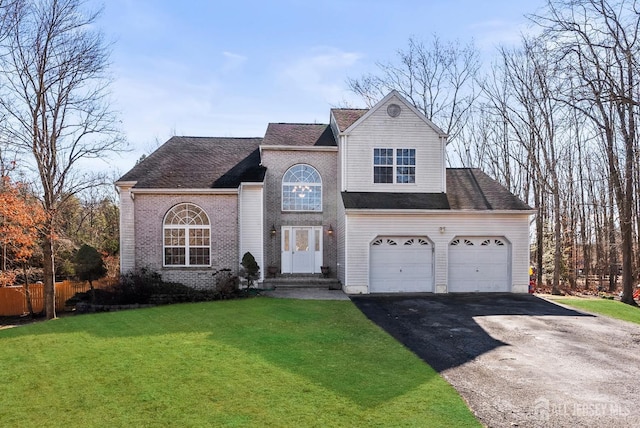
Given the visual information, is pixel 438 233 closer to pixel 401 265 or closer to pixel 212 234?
pixel 401 265

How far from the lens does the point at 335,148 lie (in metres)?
19.0

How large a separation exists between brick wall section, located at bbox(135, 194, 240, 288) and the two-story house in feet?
0.14

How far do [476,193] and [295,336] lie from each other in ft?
39.1

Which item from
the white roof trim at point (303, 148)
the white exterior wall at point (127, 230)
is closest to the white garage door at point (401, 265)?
the white roof trim at point (303, 148)

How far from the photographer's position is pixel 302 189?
62.9 ft

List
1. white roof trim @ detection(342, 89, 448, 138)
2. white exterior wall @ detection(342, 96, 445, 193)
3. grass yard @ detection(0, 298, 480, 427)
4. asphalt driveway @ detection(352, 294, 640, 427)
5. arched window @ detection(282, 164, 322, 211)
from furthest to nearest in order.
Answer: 1. arched window @ detection(282, 164, 322, 211)
2. white exterior wall @ detection(342, 96, 445, 193)
3. white roof trim @ detection(342, 89, 448, 138)
4. asphalt driveway @ detection(352, 294, 640, 427)
5. grass yard @ detection(0, 298, 480, 427)

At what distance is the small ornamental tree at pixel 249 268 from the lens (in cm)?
1644

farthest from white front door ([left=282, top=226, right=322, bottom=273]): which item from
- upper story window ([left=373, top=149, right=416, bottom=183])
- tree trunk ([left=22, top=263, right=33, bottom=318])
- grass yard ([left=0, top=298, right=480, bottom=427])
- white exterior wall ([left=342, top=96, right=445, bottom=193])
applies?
tree trunk ([left=22, top=263, right=33, bottom=318])

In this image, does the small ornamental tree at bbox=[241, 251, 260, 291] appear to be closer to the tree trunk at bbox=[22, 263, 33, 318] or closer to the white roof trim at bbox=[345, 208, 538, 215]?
the white roof trim at bbox=[345, 208, 538, 215]

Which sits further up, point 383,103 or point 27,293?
point 383,103

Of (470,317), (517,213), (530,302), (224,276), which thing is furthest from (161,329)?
(517,213)

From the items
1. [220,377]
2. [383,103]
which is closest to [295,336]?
[220,377]

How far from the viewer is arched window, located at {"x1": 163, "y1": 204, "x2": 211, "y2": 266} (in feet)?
57.8

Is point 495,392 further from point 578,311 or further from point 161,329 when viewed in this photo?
point 578,311
